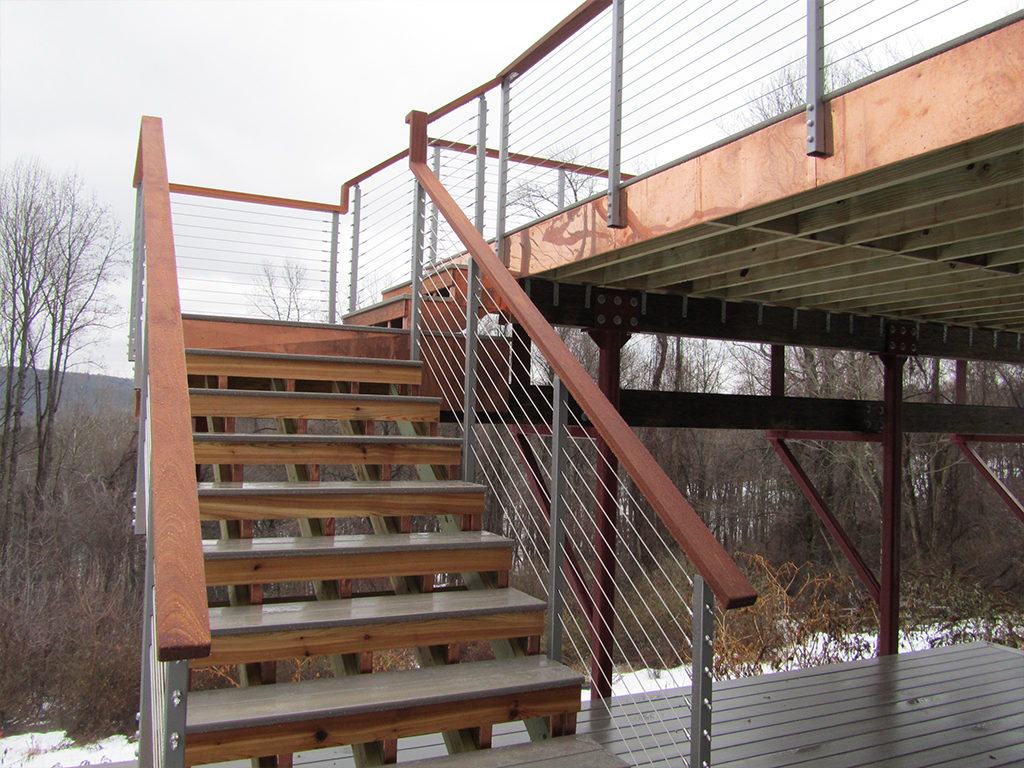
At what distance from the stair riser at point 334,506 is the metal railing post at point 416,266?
1.07 meters

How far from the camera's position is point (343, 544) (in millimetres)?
2602

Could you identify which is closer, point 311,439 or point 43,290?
point 311,439

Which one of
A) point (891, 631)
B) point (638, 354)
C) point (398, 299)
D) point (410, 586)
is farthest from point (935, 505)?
point (410, 586)

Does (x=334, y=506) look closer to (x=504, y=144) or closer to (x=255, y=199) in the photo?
(x=504, y=144)

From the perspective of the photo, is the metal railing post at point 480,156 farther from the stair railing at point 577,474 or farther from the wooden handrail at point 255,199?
the wooden handrail at point 255,199

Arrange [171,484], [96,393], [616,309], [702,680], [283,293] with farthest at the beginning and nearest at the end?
[96,393] < [283,293] < [616,309] < [702,680] < [171,484]

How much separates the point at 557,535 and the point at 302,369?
1.55 metres

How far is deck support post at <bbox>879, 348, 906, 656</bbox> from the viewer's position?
5621mm

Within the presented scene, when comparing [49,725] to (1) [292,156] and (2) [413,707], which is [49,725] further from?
(1) [292,156]

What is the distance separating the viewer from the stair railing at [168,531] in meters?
1.29

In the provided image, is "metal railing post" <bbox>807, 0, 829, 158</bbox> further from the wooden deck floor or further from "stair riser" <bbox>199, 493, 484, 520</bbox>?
the wooden deck floor

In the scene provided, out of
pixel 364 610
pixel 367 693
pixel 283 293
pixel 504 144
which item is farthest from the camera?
pixel 283 293

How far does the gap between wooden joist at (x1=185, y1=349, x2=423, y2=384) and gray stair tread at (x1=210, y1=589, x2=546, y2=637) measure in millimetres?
1193

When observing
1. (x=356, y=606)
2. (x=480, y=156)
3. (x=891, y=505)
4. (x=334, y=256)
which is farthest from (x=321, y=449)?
(x=891, y=505)
